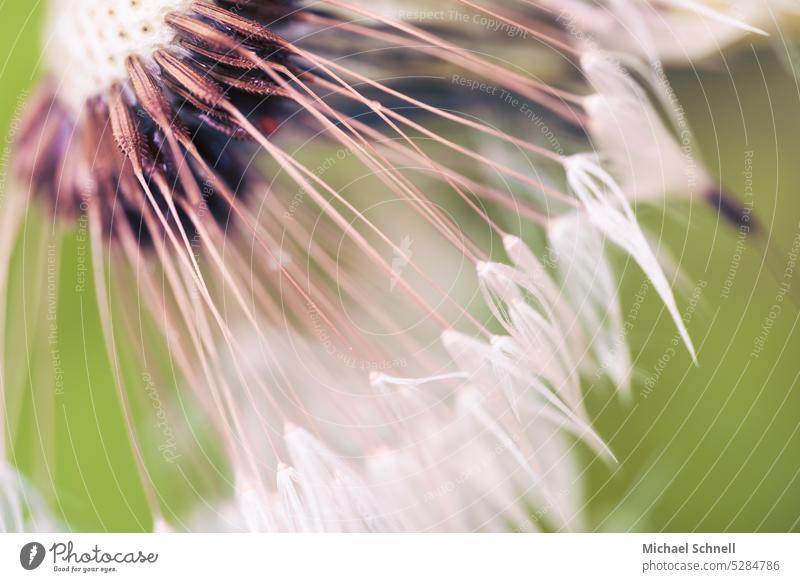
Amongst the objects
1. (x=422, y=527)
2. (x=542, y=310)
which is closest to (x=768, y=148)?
(x=542, y=310)

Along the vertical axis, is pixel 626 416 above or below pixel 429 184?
below
